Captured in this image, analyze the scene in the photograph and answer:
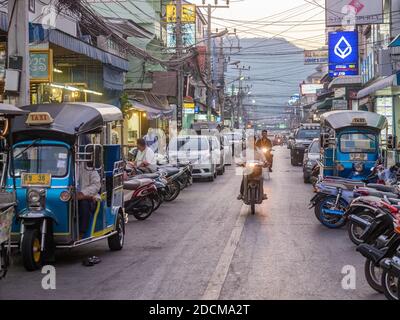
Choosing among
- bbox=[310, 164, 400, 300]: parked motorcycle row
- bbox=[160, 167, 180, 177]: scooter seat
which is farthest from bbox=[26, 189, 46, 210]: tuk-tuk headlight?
bbox=[160, 167, 180, 177]: scooter seat

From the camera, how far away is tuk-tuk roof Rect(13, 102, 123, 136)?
9.57 meters

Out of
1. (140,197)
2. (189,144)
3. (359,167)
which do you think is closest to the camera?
(140,197)

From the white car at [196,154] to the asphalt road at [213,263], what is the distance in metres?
9.12

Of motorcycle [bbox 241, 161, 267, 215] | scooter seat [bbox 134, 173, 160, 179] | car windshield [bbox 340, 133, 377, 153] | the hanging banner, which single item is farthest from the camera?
the hanging banner

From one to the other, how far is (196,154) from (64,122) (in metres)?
15.3

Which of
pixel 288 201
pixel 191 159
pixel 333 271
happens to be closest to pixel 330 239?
pixel 333 271

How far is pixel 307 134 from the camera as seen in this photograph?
116ft

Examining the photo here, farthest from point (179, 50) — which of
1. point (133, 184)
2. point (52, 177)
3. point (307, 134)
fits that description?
point (52, 177)

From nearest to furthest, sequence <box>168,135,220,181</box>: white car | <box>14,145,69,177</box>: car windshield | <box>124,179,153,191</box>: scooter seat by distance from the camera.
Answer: <box>14,145,69,177</box>: car windshield, <box>124,179,153,191</box>: scooter seat, <box>168,135,220,181</box>: white car

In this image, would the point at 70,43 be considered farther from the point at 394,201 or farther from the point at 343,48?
the point at 343,48

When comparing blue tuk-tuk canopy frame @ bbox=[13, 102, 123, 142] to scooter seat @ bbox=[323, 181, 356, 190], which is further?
scooter seat @ bbox=[323, 181, 356, 190]

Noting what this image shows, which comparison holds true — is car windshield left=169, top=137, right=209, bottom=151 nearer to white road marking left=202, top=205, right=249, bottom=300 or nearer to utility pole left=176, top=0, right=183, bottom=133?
utility pole left=176, top=0, right=183, bottom=133

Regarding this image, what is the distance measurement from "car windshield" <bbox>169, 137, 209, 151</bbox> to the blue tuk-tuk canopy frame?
15.0m

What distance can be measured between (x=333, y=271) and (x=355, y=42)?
3571 centimetres
